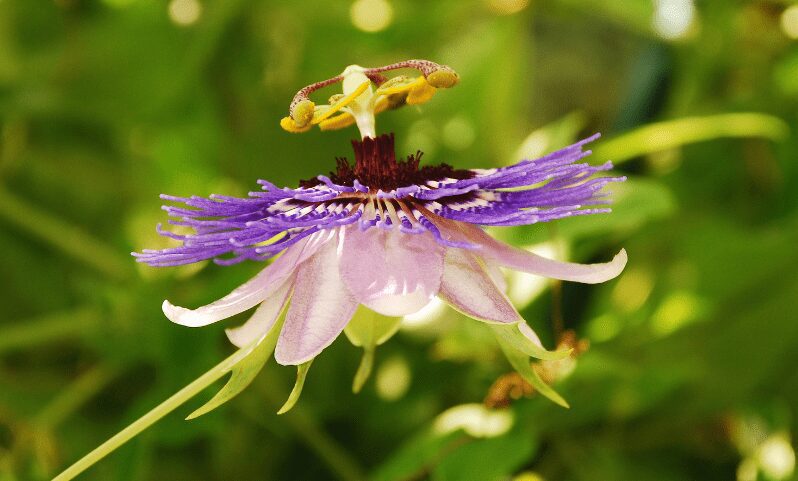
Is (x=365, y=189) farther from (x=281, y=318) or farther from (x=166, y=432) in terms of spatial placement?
(x=166, y=432)

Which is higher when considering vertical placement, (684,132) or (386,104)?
(386,104)

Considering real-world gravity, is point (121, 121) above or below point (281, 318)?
above

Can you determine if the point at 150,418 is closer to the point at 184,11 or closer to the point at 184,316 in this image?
the point at 184,316

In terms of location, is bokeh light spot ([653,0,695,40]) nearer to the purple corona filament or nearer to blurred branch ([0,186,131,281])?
the purple corona filament

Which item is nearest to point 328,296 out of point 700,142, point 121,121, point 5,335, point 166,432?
point 166,432

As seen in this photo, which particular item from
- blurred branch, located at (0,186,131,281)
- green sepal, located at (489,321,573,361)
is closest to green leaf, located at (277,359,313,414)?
green sepal, located at (489,321,573,361)

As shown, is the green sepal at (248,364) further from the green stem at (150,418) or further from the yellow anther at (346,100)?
the yellow anther at (346,100)

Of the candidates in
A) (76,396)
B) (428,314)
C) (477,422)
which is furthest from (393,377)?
(76,396)
